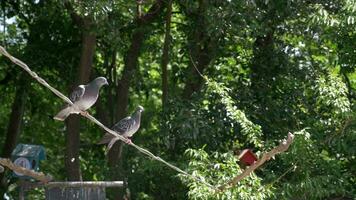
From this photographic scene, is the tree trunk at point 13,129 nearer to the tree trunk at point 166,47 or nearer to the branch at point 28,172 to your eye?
the tree trunk at point 166,47

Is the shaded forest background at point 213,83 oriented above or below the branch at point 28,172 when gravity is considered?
above

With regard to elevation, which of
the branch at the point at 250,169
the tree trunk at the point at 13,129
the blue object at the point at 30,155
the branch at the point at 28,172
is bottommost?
the branch at the point at 250,169

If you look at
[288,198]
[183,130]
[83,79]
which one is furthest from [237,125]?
[83,79]

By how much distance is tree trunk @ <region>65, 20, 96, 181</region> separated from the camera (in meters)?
10.2

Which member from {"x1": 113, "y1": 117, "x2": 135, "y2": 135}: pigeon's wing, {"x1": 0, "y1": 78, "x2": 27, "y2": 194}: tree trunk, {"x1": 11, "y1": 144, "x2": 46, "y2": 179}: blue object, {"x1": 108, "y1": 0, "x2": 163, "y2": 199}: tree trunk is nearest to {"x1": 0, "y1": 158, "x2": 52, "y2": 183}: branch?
{"x1": 113, "y1": 117, "x2": 135, "y2": 135}: pigeon's wing

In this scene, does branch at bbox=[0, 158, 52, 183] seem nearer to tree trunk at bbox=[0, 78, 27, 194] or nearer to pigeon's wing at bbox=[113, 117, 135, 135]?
pigeon's wing at bbox=[113, 117, 135, 135]

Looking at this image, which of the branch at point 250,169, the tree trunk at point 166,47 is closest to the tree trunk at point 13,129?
the tree trunk at point 166,47

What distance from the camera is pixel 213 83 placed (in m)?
8.68

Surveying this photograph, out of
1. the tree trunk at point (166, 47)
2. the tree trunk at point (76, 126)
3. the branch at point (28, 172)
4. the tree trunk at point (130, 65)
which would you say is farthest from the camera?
the tree trunk at point (130, 65)

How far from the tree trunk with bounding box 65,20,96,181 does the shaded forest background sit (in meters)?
0.02

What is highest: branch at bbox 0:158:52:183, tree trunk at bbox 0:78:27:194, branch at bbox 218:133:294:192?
tree trunk at bbox 0:78:27:194

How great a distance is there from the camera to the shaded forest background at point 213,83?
8.52 m

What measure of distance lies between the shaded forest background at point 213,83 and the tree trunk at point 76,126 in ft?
0.05

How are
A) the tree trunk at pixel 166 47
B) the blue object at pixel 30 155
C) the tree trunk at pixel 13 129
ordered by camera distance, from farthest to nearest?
1. the tree trunk at pixel 13 129
2. the tree trunk at pixel 166 47
3. the blue object at pixel 30 155
